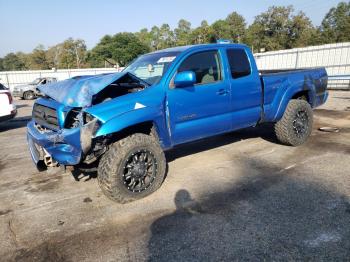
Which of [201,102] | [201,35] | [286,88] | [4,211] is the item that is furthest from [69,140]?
[201,35]

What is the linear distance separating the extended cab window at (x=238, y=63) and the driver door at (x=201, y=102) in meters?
0.23

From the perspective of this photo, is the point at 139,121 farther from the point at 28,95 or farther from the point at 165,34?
Answer: the point at 165,34

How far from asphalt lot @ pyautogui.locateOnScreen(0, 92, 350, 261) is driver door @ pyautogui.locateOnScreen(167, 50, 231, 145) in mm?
712

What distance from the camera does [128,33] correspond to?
79.4m

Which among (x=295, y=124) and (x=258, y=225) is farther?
(x=295, y=124)

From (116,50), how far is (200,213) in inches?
2872

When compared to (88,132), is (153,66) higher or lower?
higher

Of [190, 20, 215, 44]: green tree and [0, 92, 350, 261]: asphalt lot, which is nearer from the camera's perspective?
[0, 92, 350, 261]: asphalt lot

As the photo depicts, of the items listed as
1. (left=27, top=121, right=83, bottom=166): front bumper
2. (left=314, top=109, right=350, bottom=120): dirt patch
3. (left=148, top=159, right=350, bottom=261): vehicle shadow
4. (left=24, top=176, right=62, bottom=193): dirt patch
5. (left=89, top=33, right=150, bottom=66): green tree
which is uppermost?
(left=89, top=33, right=150, bottom=66): green tree

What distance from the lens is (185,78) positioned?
13.7 ft

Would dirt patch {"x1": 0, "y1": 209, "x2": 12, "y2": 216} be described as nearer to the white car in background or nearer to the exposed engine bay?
the exposed engine bay

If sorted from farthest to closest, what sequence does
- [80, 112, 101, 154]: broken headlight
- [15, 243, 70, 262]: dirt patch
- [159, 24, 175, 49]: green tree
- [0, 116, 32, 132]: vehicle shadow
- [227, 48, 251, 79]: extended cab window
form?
[159, 24, 175, 49]: green tree
[0, 116, 32, 132]: vehicle shadow
[227, 48, 251, 79]: extended cab window
[80, 112, 101, 154]: broken headlight
[15, 243, 70, 262]: dirt patch

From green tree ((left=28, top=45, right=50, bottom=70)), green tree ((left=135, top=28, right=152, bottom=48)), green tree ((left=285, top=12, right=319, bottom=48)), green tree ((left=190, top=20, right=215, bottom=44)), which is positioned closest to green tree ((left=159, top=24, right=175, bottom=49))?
green tree ((left=135, top=28, right=152, bottom=48))

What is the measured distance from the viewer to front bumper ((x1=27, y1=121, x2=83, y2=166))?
3693 millimetres
